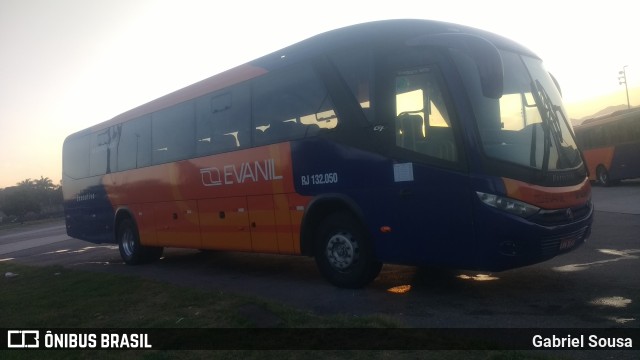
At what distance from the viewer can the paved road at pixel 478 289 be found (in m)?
5.54

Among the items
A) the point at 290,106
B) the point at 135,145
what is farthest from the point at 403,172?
the point at 135,145

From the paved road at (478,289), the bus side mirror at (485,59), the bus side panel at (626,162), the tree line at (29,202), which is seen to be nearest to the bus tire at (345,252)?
the paved road at (478,289)

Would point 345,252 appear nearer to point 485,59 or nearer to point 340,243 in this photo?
point 340,243

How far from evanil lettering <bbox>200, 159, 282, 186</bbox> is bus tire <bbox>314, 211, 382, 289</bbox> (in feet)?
4.16

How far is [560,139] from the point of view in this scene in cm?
663

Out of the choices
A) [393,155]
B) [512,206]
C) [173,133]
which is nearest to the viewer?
[512,206]

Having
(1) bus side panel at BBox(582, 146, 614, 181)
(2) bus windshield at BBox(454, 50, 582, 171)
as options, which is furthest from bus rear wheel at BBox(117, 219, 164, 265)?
(1) bus side panel at BBox(582, 146, 614, 181)

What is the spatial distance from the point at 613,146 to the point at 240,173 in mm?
21851

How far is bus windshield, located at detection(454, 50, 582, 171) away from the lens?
20.1 ft

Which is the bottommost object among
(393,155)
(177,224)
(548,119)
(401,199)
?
(177,224)

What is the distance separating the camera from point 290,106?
8133 millimetres

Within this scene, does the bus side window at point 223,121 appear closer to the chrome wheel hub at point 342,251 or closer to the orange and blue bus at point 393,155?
the orange and blue bus at point 393,155

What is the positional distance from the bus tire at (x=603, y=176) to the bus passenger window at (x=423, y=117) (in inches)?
879

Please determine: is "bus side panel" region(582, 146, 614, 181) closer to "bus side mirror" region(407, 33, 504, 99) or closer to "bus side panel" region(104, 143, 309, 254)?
"bus side panel" region(104, 143, 309, 254)
